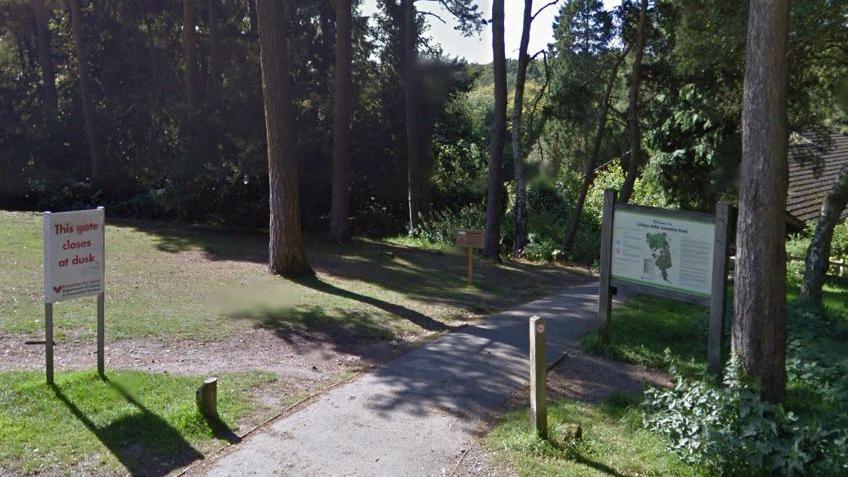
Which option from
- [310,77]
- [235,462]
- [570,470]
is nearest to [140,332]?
[235,462]

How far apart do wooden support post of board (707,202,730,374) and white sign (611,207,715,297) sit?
0.52 ft

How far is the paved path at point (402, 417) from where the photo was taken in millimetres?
6066

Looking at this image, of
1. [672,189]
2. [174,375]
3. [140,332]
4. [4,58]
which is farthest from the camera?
[4,58]

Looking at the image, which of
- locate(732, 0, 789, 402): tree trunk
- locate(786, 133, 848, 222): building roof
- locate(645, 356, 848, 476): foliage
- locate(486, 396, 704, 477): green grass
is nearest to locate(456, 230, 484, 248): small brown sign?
locate(486, 396, 704, 477): green grass

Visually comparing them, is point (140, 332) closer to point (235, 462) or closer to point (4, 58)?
point (235, 462)

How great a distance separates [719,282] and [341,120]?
1589cm

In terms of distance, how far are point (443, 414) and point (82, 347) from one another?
4899mm

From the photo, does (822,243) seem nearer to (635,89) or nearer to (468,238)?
(468,238)

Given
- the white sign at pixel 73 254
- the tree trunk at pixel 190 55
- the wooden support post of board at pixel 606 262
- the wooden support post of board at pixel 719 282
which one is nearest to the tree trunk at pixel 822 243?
the wooden support post of board at pixel 606 262

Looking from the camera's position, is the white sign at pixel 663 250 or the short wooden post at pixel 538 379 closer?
the short wooden post at pixel 538 379

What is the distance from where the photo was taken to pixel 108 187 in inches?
1163

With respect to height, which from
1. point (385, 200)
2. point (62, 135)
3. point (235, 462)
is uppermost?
point (62, 135)

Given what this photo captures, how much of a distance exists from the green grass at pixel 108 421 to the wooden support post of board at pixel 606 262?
15.7ft

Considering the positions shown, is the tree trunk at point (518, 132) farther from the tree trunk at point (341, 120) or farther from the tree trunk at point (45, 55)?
the tree trunk at point (45, 55)
